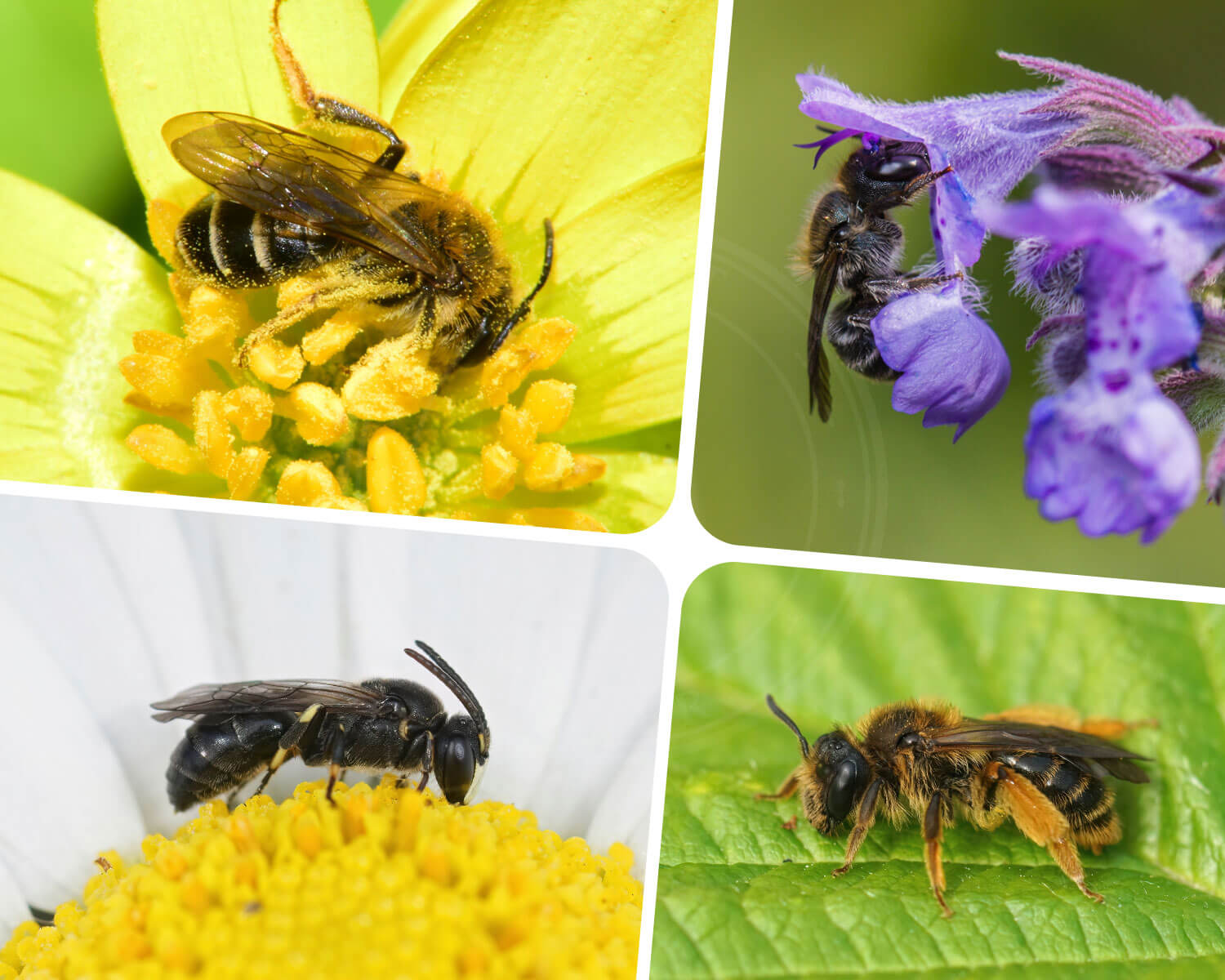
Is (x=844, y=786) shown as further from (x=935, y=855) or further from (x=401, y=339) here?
(x=401, y=339)

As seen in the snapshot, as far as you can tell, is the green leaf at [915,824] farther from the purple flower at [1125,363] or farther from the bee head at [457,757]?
the purple flower at [1125,363]

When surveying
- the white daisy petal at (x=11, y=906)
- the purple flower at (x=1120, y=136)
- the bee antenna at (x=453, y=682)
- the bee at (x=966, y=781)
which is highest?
the purple flower at (x=1120, y=136)

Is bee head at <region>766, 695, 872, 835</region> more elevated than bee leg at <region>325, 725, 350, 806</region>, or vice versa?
bee leg at <region>325, 725, 350, 806</region>

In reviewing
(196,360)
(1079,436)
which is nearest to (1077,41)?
(1079,436)

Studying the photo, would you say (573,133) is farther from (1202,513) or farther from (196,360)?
(1202,513)

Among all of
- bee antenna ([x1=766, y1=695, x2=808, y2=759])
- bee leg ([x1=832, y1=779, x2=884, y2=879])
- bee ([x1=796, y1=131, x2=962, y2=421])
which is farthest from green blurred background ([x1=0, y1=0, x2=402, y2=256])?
bee leg ([x1=832, y1=779, x2=884, y2=879])

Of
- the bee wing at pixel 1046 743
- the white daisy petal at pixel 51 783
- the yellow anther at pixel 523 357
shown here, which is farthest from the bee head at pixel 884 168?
the white daisy petal at pixel 51 783

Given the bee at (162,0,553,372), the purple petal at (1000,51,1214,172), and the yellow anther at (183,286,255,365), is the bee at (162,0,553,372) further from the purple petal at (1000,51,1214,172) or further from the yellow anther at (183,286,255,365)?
the purple petal at (1000,51,1214,172)


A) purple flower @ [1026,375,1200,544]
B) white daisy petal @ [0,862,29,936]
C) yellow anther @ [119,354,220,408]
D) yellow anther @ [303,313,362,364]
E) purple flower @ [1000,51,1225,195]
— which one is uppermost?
purple flower @ [1000,51,1225,195]
